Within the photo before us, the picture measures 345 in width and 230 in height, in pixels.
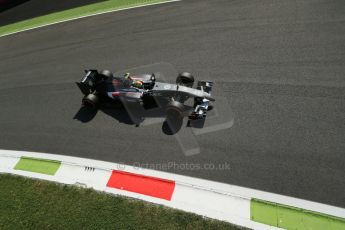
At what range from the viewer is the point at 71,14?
1616 cm

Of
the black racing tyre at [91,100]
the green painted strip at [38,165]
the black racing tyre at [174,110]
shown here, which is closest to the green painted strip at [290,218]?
the black racing tyre at [174,110]

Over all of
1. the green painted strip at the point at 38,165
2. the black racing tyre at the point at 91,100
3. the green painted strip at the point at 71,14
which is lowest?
the green painted strip at the point at 38,165

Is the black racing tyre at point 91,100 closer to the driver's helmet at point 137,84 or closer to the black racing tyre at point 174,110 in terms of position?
the driver's helmet at point 137,84

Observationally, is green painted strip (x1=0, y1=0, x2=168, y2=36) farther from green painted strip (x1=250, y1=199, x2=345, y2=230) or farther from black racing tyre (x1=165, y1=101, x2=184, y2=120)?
green painted strip (x1=250, y1=199, x2=345, y2=230)

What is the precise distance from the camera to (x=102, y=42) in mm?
13109

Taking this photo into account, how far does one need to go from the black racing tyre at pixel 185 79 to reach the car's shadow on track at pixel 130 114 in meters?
1.17

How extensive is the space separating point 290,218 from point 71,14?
1556 cm

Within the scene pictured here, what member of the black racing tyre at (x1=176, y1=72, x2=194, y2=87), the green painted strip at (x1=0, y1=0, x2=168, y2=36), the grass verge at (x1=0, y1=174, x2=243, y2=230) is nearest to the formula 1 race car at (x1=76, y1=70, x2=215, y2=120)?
the black racing tyre at (x1=176, y1=72, x2=194, y2=87)

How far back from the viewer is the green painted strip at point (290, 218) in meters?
6.55

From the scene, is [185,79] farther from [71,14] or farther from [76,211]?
[71,14]

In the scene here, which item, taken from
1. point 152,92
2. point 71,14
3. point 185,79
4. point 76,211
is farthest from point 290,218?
point 71,14

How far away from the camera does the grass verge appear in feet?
23.4

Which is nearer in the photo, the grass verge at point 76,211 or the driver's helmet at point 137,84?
the grass verge at point 76,211

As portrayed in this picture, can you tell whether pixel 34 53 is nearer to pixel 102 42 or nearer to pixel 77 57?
pixel 77 57
